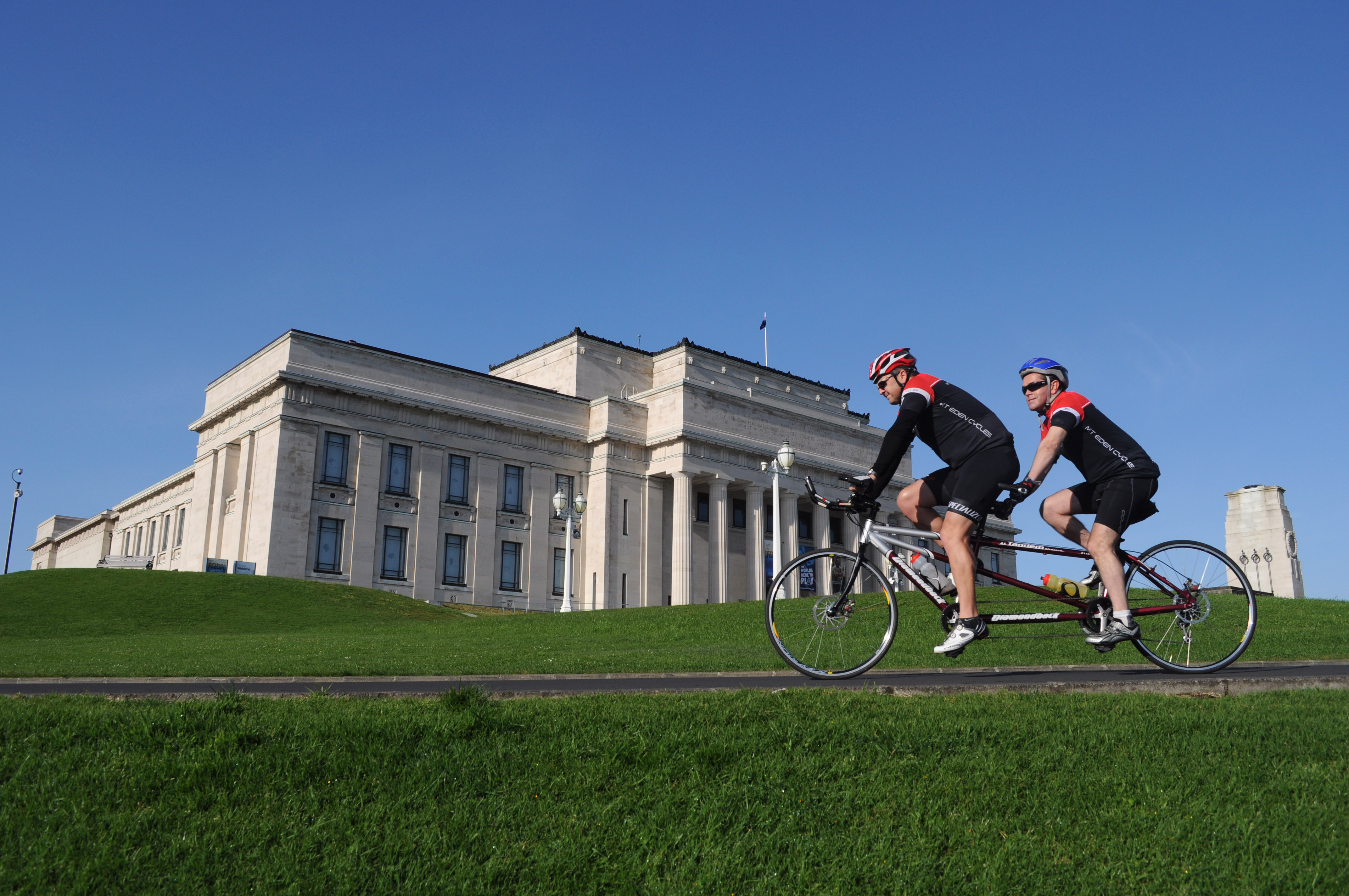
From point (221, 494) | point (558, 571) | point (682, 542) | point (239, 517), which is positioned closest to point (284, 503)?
point (239, 517)

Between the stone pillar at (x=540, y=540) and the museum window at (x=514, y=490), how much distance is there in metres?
0.40

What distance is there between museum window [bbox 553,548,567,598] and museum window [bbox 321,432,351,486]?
1265cm

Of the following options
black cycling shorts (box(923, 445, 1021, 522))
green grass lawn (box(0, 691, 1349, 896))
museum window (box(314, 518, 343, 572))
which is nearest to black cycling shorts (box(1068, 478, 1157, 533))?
black cycling shorts (box(923, 445, 1021, 522))

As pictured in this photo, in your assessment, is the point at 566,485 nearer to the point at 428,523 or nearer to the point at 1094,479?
the point at 428,523

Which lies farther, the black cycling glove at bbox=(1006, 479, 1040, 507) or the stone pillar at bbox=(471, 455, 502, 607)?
the stone pillar at bbox=(471, 455, 502, 607)

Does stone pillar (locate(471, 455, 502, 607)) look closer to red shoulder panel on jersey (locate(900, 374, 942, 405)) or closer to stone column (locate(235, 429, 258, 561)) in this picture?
stone column (locate(235, 429, 258, 561))

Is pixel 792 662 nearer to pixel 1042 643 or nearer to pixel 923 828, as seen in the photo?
pixel 923 828

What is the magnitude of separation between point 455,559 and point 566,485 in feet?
26.3

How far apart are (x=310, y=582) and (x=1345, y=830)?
40.1 metres

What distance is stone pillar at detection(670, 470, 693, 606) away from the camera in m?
55.8

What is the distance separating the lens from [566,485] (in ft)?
187

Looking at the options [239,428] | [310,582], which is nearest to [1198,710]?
[310,582]

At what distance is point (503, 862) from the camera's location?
4035 mm

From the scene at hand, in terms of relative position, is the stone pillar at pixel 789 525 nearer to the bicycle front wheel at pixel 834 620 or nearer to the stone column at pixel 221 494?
the stone column at pixel 221 494
